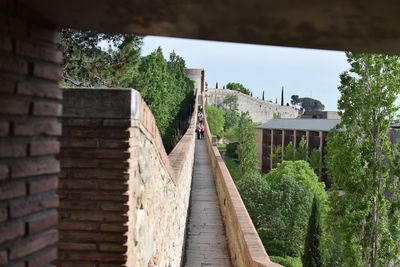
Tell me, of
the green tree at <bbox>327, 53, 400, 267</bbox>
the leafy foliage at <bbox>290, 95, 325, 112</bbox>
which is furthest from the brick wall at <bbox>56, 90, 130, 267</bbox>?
the leafy foliage at <bbox>290, 95, 325, 112</bbox>

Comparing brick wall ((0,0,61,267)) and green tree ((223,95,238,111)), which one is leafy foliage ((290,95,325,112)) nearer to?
green tree ((223,95,238,111))

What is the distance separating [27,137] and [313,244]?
22120 millimetres

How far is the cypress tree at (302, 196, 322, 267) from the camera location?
22.2 meters

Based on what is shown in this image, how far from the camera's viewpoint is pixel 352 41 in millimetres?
2061

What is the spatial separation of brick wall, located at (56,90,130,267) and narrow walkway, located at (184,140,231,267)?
17.3ft

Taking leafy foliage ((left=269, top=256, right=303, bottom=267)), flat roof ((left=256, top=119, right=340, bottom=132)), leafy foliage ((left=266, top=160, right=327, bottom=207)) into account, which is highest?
flat roof ((left=256, top=119, right=340, bottom=132))

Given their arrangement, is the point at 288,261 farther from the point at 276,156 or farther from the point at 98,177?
the point at 276,156

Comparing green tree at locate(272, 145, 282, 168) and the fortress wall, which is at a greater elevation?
the fortress wall

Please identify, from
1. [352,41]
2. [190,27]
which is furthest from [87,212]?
[352,41]

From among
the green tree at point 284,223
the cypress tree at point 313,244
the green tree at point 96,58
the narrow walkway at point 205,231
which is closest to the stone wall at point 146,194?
the narrow walkway at point 205,231

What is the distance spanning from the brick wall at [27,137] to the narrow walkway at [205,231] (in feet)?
21.2

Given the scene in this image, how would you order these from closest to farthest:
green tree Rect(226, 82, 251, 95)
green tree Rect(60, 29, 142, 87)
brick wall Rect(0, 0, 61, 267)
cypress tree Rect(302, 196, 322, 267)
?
brick wall Rect(0, 0, 61, 267) → green tree Rect(60, 29, 142, 87) → cypress tree Rect(302, 196, 322, 267) → green tree Rect(226, 82, 251, 95)

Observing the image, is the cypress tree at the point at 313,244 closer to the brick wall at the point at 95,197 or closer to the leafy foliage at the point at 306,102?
the brick wall at the point at 95,197

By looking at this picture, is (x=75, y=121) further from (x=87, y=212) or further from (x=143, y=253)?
(x=143, y=253)
